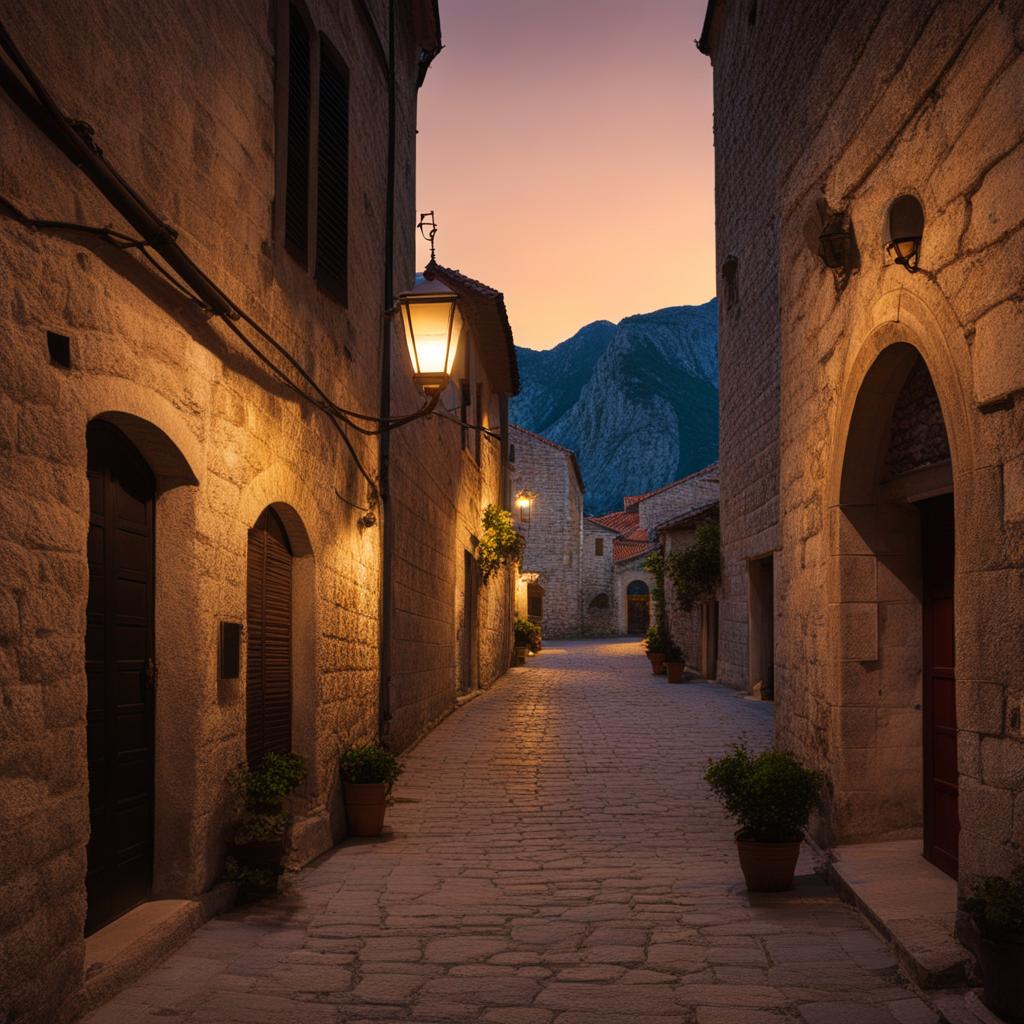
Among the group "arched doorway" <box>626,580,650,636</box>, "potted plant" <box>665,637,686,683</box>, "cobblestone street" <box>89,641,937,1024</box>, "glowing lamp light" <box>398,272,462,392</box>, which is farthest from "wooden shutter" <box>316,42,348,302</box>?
"arched doorway" <box>626,580,650,636</box>

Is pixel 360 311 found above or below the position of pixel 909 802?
above

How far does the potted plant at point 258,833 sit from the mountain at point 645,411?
93.3 metres

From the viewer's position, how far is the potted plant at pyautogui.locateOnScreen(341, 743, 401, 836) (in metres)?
7.26

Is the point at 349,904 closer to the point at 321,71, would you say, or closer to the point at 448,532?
the point at 321,71

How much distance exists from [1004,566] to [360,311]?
19.4 feet

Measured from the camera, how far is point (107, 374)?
3.97 m

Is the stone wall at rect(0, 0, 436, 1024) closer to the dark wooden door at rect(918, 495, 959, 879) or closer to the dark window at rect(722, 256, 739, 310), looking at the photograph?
the dark wooden door at rect(918, 495, 959, 879)

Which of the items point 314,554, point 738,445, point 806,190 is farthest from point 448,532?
point 806,190

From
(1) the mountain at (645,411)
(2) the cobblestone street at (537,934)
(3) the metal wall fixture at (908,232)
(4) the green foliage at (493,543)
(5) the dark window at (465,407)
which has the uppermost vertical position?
(1) the mountain at (645,411)

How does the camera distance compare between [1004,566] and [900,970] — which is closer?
[1004,566]

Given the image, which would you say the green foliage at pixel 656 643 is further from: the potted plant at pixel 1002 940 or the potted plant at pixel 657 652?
the potted plant at pixel 1002 940

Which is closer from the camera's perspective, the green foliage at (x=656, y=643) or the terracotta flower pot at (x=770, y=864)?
the terracotta flower pot at (x=770, y=864)

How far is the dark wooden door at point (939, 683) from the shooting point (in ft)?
17.2

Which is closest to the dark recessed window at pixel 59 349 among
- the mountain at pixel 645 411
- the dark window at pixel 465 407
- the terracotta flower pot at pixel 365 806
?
the terracotta flower pot at pixel 365 806
